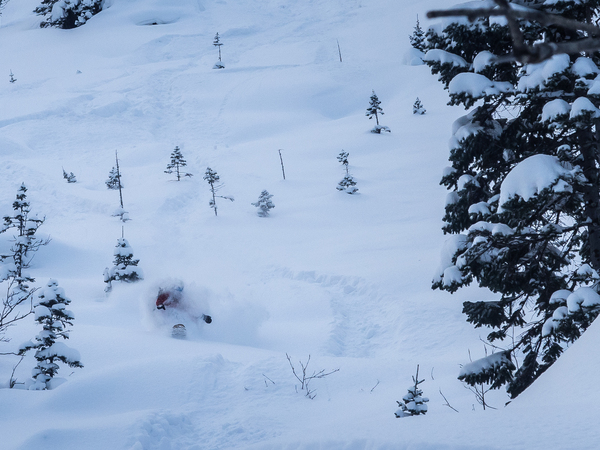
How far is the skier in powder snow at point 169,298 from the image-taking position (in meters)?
13.3

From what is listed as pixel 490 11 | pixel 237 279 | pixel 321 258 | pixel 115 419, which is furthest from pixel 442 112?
pixel 490 11

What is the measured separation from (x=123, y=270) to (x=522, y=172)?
17581mm

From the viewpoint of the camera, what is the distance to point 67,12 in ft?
260

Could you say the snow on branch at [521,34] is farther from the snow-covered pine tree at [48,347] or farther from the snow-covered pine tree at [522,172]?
the snow-covered pine tree at [48,347]

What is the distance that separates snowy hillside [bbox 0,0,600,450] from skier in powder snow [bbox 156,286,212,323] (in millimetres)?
284

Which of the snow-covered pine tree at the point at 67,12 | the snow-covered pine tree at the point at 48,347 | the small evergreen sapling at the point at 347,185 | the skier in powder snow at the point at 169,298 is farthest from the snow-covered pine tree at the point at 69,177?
the snow-covered pine tree at the point at 67,12

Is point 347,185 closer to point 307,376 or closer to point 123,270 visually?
point 123,270

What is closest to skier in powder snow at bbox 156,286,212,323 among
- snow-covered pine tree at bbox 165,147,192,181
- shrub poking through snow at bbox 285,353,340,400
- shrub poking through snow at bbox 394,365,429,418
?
shrub poking through snow at bbox 285,353,340,400

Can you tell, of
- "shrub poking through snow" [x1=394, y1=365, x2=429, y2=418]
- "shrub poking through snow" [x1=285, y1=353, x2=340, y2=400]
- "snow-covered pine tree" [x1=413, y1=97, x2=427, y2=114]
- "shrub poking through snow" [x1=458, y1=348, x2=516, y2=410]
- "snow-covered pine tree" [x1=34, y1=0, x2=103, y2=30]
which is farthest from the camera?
"snow-covered pine tree" [x1=34, y1=0, x2=103, y2=30]

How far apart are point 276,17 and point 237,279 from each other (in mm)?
74564

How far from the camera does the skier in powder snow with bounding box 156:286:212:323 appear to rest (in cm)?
1333

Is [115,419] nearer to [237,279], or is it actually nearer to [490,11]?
[490,11]

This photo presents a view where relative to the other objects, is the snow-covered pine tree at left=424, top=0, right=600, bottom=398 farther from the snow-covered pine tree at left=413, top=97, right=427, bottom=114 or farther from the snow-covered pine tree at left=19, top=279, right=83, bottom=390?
the snow-covered pine tree at left=413, top=97, right=427, bottom=114

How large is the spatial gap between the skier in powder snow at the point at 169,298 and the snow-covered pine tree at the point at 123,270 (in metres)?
6.38
